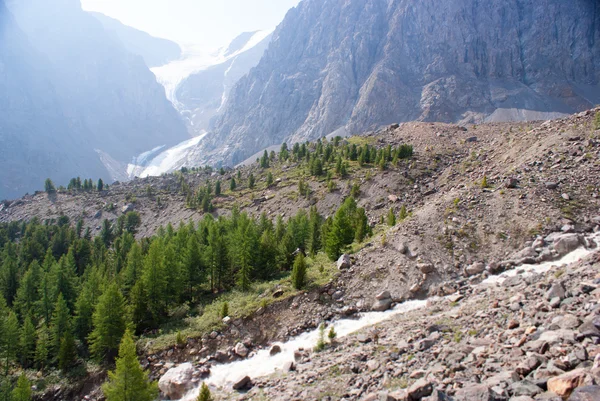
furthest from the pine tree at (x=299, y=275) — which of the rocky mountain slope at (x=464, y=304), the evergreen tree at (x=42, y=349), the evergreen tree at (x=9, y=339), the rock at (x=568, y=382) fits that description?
the evergreen tree at (x=9, y=339)

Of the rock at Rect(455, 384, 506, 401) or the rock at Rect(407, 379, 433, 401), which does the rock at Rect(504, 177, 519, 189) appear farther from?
Answer: the rock at Rect(455, 384, 506, 401)

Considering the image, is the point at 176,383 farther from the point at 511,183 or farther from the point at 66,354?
the point at 511,183

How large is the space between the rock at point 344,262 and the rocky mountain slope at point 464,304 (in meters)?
0.27

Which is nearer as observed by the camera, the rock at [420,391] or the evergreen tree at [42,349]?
the rock at [420,391]

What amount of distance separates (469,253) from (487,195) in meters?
10.7

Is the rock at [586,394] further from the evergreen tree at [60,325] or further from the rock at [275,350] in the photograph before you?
the evergreen tree at [60,325]

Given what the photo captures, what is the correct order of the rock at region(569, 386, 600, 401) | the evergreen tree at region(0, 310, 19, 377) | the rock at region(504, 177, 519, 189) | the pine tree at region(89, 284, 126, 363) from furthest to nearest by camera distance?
the rock at region(504, 177, 519, 189) < the evergreen tree at region(0, 310, 19, 377) < the pine tree at region(89, 284, 126, 363) < the rock at region(569, 386, 600, 401)

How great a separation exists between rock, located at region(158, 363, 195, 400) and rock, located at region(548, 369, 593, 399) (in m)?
27.6

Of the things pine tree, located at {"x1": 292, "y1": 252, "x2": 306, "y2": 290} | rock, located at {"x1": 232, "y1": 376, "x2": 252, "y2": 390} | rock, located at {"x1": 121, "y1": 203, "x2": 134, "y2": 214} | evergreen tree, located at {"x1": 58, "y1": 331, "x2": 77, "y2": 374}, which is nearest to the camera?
rock, located at {"x1": 232, "y1": 376, "x2": 252, "y2": 390}

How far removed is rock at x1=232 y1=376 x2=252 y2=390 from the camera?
28.2 metres

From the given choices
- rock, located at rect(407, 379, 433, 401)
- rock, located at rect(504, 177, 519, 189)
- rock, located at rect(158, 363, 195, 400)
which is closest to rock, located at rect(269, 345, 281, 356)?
rock, located at rect(158, 363, 195, 400)

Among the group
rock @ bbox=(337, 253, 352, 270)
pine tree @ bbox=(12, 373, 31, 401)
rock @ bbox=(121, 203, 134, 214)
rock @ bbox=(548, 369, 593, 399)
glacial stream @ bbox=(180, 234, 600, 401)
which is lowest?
glacial stream @ bbox=(180, 234, 600, 401)

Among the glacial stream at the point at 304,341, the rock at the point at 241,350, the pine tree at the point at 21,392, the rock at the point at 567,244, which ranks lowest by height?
the glacial stream at the point at 304,341

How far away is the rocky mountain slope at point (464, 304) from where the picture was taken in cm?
1677
